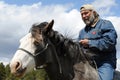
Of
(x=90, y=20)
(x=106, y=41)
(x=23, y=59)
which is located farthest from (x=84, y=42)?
(x=23, y=59)

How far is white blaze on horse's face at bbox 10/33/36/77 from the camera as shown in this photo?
10.2 meters

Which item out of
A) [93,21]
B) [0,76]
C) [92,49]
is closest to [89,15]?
[93,21]

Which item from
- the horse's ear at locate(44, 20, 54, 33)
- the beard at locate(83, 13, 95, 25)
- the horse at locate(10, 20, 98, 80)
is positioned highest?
the beard at locate(83, 13, 95, 25)

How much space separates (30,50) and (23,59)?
1.02 ft

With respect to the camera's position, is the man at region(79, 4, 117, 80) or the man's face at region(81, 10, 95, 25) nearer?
the man at region(79, 4, 117, 80)

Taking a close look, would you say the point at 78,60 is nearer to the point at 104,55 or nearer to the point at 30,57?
the point at 104,55

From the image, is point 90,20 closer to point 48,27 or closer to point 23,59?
point 48,27

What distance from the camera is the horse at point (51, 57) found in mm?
10328

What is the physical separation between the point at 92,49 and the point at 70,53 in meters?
0.70

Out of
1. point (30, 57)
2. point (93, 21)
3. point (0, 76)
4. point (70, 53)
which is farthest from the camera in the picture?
point (0, 76)

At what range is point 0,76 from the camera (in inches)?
4333

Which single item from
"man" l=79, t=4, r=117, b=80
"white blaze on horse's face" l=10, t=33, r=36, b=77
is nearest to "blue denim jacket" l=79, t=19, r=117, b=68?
"man" l=79, t=4, r=117, b=80

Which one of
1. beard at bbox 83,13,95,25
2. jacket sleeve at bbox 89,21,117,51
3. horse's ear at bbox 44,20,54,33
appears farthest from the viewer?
beard at bbox 83,13,95,25

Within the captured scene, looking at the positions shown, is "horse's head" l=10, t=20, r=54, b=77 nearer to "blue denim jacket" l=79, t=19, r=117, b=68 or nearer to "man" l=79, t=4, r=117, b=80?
"man" l=79, t=4, r=117, b=80
